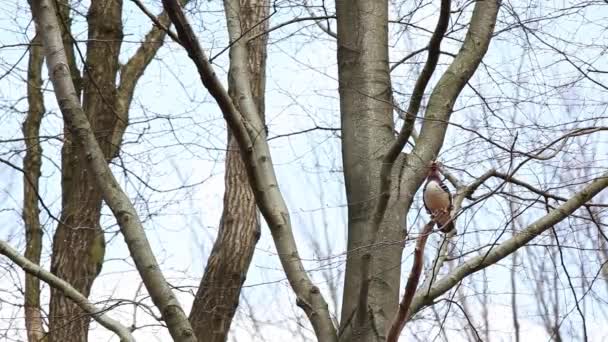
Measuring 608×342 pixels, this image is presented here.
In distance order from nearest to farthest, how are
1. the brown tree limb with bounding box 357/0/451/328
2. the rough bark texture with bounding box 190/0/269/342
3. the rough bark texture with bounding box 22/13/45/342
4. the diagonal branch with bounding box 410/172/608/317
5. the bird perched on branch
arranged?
the brown tree limb with bounding box 357/0/451/328, the diagonal branch with bounding box 410/172/608/317, the bird perched on branch, the rough bark texture with bounding box 190/0/269/342, the rough bark texture with bounding box 22/13/45/342

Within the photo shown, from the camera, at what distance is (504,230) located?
3404 mm

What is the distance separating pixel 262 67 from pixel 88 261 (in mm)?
2006

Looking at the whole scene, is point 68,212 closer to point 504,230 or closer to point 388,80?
point 388,80

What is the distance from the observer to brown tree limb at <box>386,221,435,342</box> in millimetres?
3295

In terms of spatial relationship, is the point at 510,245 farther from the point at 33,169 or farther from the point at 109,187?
the point at 33,169

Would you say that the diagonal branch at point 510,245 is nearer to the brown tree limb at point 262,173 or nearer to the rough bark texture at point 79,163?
the brown tree limb at point 262,173

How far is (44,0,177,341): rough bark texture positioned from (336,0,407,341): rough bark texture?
2372 millimetres

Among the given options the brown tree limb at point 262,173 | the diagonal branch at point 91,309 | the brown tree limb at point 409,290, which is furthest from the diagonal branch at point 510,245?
the diagonal branch at point 91,309

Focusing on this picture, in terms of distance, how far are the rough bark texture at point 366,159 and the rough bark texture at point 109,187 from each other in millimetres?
755

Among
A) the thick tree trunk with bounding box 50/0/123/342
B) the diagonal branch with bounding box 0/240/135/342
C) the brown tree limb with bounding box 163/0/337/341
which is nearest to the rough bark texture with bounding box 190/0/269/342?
the thick tree trunk with bounding box 50/0/123/342

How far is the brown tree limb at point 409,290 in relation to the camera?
3.29 m

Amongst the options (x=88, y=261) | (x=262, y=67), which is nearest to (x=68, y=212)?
(x=88, y=261)

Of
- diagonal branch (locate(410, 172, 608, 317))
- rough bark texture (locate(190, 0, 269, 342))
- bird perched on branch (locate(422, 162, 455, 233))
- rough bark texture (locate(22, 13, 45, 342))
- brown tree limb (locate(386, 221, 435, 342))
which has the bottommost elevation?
brown tree limb (locate(386, 221, 435, 342))

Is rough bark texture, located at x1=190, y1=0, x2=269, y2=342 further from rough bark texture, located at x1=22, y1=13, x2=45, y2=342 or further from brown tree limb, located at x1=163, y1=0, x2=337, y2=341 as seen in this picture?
rough bark texture, located at x1=22, y1=13, x2=45, y2=342
